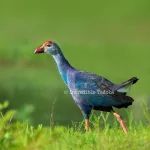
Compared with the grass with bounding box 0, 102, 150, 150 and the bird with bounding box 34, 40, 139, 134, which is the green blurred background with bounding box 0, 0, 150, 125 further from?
the grass with bounding box 0, 102, 150, 150

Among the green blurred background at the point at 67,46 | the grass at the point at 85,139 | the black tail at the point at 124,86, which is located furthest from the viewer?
the green blurred background at the point at 67,46

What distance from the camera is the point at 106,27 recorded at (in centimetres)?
3391

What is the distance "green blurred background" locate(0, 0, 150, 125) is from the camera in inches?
664

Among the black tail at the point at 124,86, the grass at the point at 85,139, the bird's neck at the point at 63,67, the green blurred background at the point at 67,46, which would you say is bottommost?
the green blurred background at the point at 67,46

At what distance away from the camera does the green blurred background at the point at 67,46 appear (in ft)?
55.4

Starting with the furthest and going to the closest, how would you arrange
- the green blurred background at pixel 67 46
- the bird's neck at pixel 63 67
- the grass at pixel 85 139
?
the green blurred background at pixel 67 46 → the bird's neck at pixel 63 67 → the grass at pixel 85 139

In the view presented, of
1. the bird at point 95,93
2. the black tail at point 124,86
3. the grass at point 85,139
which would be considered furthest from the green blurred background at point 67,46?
the grass at point 85,139

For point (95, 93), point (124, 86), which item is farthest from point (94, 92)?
point (124, 86)

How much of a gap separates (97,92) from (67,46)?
1961 centimetres

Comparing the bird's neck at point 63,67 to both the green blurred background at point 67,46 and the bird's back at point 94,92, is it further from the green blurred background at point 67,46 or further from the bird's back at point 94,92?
the green blurred background at point 67,46

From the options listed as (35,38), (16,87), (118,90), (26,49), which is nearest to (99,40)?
(35,38)

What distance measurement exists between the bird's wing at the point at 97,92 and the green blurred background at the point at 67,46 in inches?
148

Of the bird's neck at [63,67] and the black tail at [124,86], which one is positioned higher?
the bird's neck at [63,67]

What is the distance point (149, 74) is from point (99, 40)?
8578 mm
